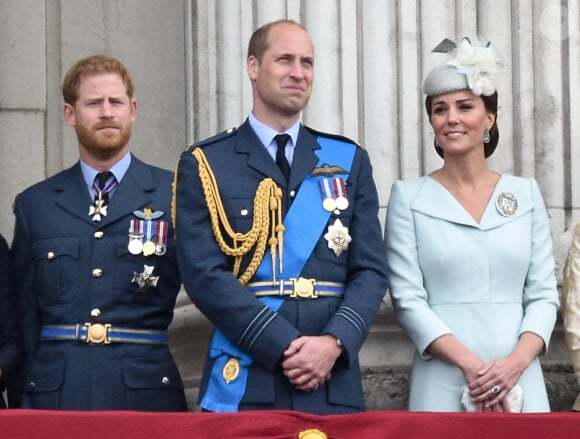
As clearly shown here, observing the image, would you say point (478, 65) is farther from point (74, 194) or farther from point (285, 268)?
point (74, 194)

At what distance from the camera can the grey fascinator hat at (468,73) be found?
523 centimetres

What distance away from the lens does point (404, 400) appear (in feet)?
18.5

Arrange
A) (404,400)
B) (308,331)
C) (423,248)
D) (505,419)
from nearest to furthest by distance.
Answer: (505,419) → (308,331) → (423,248) → (404,400)

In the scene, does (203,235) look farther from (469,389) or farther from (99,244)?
(469,389)

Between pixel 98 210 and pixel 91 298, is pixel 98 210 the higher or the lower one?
the higher one

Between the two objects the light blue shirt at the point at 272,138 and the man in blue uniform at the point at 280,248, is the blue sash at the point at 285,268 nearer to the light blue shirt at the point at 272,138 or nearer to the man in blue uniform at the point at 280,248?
the man in blue uniform at the point at 280,248

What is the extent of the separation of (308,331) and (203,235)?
0.40m

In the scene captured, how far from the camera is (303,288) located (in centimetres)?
484

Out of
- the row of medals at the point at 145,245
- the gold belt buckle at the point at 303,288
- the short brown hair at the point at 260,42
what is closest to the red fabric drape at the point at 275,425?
the gold belt buckle at the point at 303,288

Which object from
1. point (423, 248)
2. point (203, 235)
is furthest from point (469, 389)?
point (203, 235)

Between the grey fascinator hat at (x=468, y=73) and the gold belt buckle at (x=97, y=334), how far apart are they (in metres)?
1.21

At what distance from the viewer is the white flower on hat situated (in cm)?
523

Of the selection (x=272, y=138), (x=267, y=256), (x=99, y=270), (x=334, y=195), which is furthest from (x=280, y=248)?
(x=99, y=270)

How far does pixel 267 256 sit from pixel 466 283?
628 mm
